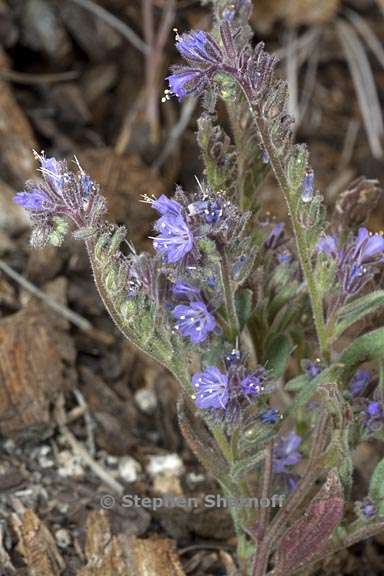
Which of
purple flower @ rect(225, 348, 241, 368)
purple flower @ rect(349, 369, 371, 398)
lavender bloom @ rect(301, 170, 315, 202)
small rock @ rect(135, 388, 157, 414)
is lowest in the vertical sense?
purple flower @ rect(349, 369, 371, 398)

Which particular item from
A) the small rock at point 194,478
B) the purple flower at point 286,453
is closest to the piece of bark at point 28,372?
the small rock at point 194,478

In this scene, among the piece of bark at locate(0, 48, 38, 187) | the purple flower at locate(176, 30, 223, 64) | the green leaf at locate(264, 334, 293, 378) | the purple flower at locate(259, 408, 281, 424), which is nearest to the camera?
the purple flower at locate(176, 30, 223, 64)

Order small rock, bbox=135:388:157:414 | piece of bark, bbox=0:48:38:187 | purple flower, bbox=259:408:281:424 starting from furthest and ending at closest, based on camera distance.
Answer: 1. piece of bark, bbox=0:48:38:187
2. small rock, bbox=135:388:157:414
3. purple flower, bbox=259:408:281:424

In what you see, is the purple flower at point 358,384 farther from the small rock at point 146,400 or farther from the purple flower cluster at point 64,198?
the small rock at point 146,400

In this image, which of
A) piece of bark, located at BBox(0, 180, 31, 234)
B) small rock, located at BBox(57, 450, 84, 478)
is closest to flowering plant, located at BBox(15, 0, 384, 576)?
small rock, located at BBox(57, 450, 84, 478)

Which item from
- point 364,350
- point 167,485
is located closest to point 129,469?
point 167,485

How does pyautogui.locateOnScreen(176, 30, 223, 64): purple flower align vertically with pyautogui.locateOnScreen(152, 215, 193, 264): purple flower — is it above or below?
above

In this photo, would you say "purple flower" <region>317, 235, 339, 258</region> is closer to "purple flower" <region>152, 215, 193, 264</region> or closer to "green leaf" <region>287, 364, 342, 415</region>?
"green leaf" <region>287, 364, 342, 415</region>
